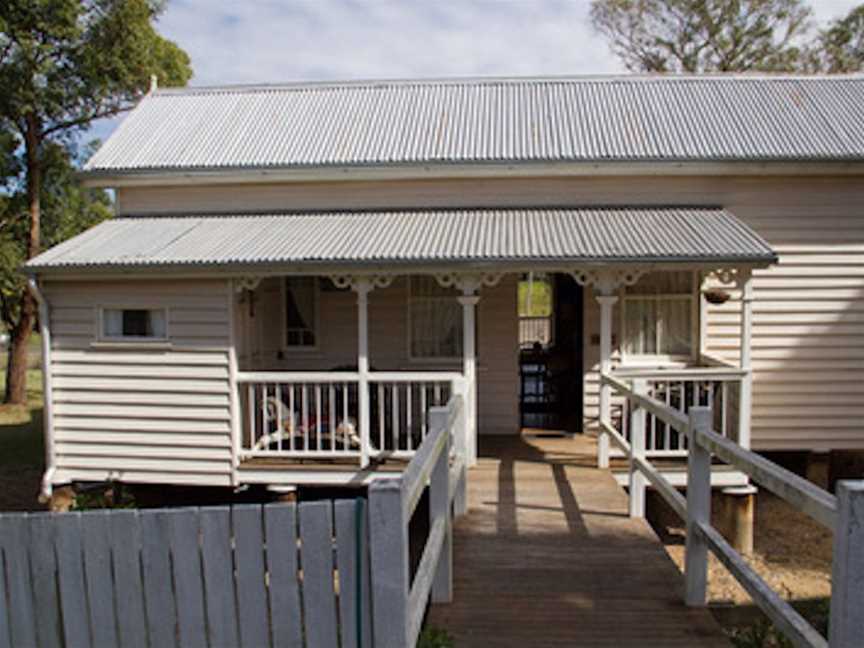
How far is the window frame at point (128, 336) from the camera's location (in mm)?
8742

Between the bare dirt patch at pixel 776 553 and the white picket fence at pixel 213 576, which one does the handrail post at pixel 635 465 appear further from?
the white picket fence at pixel 213 576

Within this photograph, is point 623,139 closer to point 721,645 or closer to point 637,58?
point 721,645

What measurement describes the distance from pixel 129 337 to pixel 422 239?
13.2 ft

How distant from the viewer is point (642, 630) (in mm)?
4301

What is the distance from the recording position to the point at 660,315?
9.95 m

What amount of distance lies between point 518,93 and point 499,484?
7.25 meters

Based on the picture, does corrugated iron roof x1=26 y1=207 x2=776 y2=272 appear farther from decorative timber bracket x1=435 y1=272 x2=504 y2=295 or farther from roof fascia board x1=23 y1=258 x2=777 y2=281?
decorative timber bracket x1=435 y1=272 x2=504 y2=295

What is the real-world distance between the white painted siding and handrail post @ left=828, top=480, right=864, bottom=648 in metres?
7.30

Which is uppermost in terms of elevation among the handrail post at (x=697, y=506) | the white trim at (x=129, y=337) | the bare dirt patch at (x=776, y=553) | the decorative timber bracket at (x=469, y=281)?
the decorative timber bracket at (x=469, y=281)

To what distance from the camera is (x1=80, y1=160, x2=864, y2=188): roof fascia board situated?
930 cm

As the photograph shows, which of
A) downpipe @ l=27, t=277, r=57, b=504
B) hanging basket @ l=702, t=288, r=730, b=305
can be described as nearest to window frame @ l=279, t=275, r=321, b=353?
downpipe @ l=27, t=277, r=57, b=504

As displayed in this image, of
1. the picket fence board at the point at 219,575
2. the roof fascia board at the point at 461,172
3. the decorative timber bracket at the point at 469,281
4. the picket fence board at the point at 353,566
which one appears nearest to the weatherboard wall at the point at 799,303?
the roof fascia board at the point at 461,172

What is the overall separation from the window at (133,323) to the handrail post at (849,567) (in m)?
8.06

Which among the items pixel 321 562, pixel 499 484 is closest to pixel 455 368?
pixel 499 484
